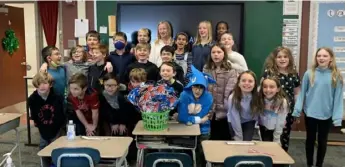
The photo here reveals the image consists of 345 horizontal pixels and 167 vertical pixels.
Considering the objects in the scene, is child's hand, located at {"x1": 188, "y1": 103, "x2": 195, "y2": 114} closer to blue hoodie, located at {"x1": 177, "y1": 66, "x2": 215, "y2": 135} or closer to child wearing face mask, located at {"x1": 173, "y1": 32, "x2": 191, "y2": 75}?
blue hoodie, located at {"x1": 177, "y1": 66, "x2": 215, "y2": 135}

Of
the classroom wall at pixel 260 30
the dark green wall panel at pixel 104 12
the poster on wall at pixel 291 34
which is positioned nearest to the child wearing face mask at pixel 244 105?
the classroom wall at pixel 260 30

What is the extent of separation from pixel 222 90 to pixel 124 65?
107 cm

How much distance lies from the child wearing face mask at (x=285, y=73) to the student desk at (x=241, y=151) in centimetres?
109

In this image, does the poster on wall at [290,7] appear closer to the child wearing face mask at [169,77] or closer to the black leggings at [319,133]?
the black leggings at [319,133]

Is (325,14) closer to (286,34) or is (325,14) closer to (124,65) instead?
(286,34)

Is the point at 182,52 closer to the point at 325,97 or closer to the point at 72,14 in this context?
the point at 325,97

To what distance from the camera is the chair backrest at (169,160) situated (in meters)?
2.34

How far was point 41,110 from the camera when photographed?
3.32 m

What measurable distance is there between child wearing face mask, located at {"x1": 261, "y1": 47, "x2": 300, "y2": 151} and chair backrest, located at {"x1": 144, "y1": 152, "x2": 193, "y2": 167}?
57.0 inches

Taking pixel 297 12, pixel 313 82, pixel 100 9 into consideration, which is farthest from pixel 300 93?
pixel 100 9

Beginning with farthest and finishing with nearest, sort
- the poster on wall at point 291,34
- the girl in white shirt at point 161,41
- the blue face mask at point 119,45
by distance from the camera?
the poster on wall at point 291,34 → the girl in white shirt at point 161,41 → the blue face mask at point 119,45

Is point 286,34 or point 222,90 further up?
point 286,34

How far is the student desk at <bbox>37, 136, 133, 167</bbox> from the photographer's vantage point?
2281 mm

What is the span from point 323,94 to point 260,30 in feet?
5.67
